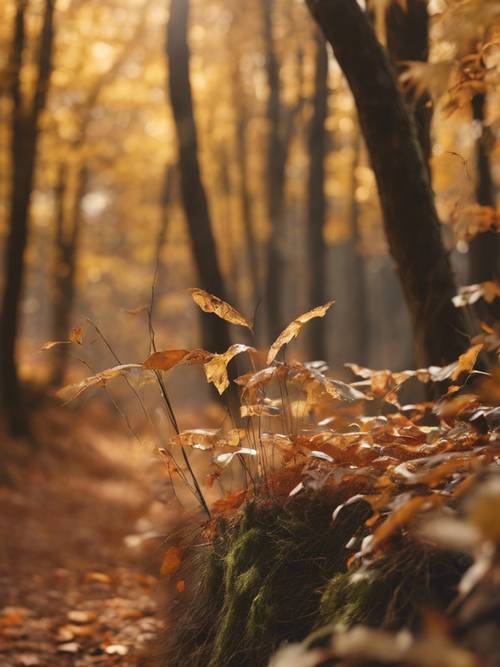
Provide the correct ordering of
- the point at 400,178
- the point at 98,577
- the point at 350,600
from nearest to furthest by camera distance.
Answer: the point at 350,600 → the point at 400,178 → the point at 98,577

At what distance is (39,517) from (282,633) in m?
5.65

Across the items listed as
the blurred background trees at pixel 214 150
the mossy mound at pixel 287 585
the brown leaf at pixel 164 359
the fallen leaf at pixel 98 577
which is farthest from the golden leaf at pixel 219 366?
the fallen leaf at pixel 98 577

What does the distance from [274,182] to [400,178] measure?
455 inches

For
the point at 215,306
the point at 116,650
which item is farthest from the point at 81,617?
the point at 215,306

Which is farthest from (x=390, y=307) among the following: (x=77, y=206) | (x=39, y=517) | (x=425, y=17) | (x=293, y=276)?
(x=425, y=17)

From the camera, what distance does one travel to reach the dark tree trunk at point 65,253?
50.2 ft

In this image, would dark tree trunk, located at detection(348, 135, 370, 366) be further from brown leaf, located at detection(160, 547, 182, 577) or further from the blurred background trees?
brown leaf, located at detection(160, 547, 182, 577)

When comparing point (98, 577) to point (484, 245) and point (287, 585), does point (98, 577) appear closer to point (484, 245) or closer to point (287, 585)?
point (287, 585)

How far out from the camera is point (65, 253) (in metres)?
15.7

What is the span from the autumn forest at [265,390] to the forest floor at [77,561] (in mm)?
33

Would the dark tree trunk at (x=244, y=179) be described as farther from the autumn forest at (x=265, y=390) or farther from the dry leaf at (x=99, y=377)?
the dry leaf at (x=99, y=377)

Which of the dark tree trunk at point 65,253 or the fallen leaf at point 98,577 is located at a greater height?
the dark tree trunk at point 65,253

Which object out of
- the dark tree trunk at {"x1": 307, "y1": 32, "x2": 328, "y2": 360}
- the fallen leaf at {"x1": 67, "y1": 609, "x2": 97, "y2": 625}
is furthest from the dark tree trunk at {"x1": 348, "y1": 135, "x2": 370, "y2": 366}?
the fallen leaf at {"x1": 67, "y1": 609, "x2": 97, "y2": 625}

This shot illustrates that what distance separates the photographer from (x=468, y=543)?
44.6 inches
